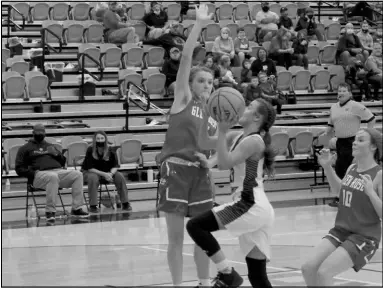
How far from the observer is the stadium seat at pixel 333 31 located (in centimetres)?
2139

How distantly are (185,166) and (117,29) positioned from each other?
11377mm

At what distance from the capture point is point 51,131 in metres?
14.4

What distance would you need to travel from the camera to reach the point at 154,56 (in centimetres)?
1738

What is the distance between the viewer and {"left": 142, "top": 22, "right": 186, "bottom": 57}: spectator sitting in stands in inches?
681

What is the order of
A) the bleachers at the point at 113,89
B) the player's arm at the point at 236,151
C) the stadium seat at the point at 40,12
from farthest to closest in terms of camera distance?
the stadium seat at the point at 40,12 < the bleachers at the point at 113,89 < the player's arm at the point at 236,151

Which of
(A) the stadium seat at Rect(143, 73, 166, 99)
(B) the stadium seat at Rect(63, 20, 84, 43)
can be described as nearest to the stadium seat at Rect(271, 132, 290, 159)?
(A) the stadium seat at Rect(143, 73, 166, 99)

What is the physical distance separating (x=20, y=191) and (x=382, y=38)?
11.3m

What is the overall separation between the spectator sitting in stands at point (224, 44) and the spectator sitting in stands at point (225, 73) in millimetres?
685

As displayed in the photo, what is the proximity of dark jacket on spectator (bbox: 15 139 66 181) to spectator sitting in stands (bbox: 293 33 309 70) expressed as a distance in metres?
7.96

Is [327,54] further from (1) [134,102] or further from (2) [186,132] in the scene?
(2) [186,132]

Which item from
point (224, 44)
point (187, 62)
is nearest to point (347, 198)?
point (187, 62)

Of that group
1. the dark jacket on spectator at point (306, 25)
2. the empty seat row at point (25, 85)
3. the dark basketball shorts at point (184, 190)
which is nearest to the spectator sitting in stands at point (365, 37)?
the dark jacket on spectator at point (306, 25)

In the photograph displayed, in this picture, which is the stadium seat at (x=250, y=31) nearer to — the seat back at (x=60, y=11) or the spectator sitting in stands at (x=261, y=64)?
the spectator sitting in stands at (x=261, y=64)

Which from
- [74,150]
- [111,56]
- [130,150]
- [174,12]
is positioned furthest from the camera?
[174,12]
